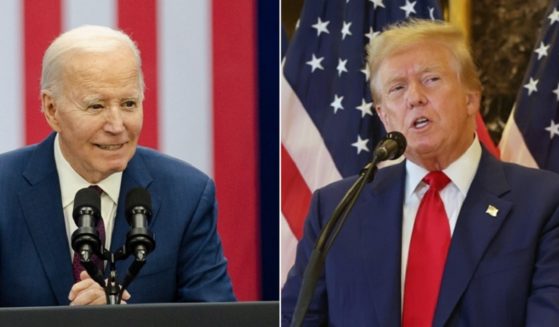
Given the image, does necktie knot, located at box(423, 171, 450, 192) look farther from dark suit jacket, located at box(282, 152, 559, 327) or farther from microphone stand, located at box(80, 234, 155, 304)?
microphone stand, located at box(80, 234, 155, 304)

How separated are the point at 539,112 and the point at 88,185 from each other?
5.68 ft

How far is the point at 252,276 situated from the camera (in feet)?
15.8

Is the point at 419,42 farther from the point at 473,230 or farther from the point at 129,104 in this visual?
the point at 129,104

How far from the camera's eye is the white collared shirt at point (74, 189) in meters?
4.70

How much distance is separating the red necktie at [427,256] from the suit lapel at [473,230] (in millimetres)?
37

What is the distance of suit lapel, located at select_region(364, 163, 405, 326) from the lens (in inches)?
172

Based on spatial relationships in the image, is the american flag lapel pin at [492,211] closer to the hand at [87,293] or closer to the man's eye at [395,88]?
the man's eye at [395,88]

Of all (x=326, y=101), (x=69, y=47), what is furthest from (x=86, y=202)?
(x=326, y=101)

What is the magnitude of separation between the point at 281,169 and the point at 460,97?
2.44 feet

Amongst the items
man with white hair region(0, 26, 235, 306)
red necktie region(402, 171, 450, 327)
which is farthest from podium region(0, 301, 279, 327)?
man with white hair region(0, 26, 235, 306)

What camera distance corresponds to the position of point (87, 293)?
4422 millimetres

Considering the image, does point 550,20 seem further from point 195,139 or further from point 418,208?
point 195,139

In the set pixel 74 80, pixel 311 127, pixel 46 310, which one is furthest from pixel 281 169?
pixel 46 310

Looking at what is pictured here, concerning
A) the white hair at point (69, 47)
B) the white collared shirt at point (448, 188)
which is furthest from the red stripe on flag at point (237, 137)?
the white collared shirt at point (448, 188)
